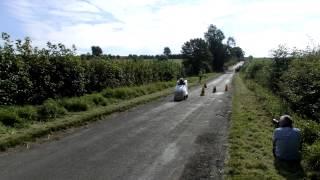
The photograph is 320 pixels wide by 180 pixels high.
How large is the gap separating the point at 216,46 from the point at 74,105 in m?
134

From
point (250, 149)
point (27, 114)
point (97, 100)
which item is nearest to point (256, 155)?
point (250, 149)

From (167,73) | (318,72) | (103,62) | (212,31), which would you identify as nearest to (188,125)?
(318,72)

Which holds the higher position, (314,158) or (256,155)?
(314,158)

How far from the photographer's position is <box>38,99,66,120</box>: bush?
1833cm

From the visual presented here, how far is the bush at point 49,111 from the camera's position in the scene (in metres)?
18.3

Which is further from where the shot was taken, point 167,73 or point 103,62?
point 167,73

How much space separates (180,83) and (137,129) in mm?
17288

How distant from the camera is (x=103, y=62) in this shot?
1254 inches

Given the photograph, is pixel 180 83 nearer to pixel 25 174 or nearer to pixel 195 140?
pixel 195 140

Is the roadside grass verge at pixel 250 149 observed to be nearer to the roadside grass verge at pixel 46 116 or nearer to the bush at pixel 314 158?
the bush at pixel 314 158

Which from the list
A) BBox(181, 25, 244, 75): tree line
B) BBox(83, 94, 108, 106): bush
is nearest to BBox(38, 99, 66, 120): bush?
BBox(83, 94, 108, 106): bush

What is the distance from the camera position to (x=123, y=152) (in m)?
12.5

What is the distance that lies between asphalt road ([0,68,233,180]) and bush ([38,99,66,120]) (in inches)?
75.3

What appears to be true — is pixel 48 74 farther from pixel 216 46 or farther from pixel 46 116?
pixel 216 46
